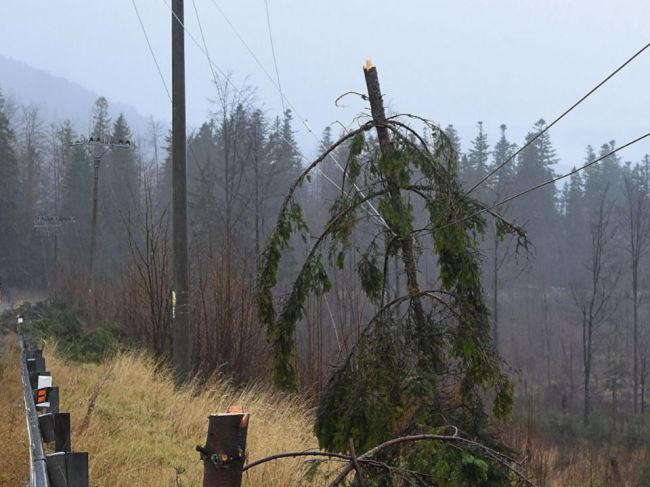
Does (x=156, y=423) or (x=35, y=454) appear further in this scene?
(x=156, y=423)

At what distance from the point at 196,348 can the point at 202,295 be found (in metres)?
0.87

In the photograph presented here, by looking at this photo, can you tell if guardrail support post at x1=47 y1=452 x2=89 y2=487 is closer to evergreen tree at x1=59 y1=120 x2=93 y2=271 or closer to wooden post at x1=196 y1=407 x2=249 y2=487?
wooden post at x1=196 y1=407 x2=249 y2=487

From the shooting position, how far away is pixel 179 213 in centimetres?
998

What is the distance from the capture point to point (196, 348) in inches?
467

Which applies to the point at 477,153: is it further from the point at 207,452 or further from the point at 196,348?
the point at 207,452

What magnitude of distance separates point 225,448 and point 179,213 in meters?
8.16

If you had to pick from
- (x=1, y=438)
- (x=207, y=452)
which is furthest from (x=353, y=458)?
(x=1, y=438)

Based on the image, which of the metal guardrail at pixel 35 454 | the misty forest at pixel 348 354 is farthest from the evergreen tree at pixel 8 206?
the metal guardrail at pixel 35 454

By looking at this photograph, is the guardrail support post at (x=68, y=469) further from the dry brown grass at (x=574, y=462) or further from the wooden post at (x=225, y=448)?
the dry brown grass at (x=574, y=462)

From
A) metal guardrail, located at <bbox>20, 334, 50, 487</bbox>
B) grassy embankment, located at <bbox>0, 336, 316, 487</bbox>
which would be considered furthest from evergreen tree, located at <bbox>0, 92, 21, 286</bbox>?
metal guardrail, located at <bbox>20, 334, 50, 487</bbox>

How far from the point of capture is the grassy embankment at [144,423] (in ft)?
17.4

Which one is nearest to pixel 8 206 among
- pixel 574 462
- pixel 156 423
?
pixel 574 462

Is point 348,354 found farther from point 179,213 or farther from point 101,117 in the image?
point 101,117

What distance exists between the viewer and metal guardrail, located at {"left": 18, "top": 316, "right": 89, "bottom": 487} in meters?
2.89
